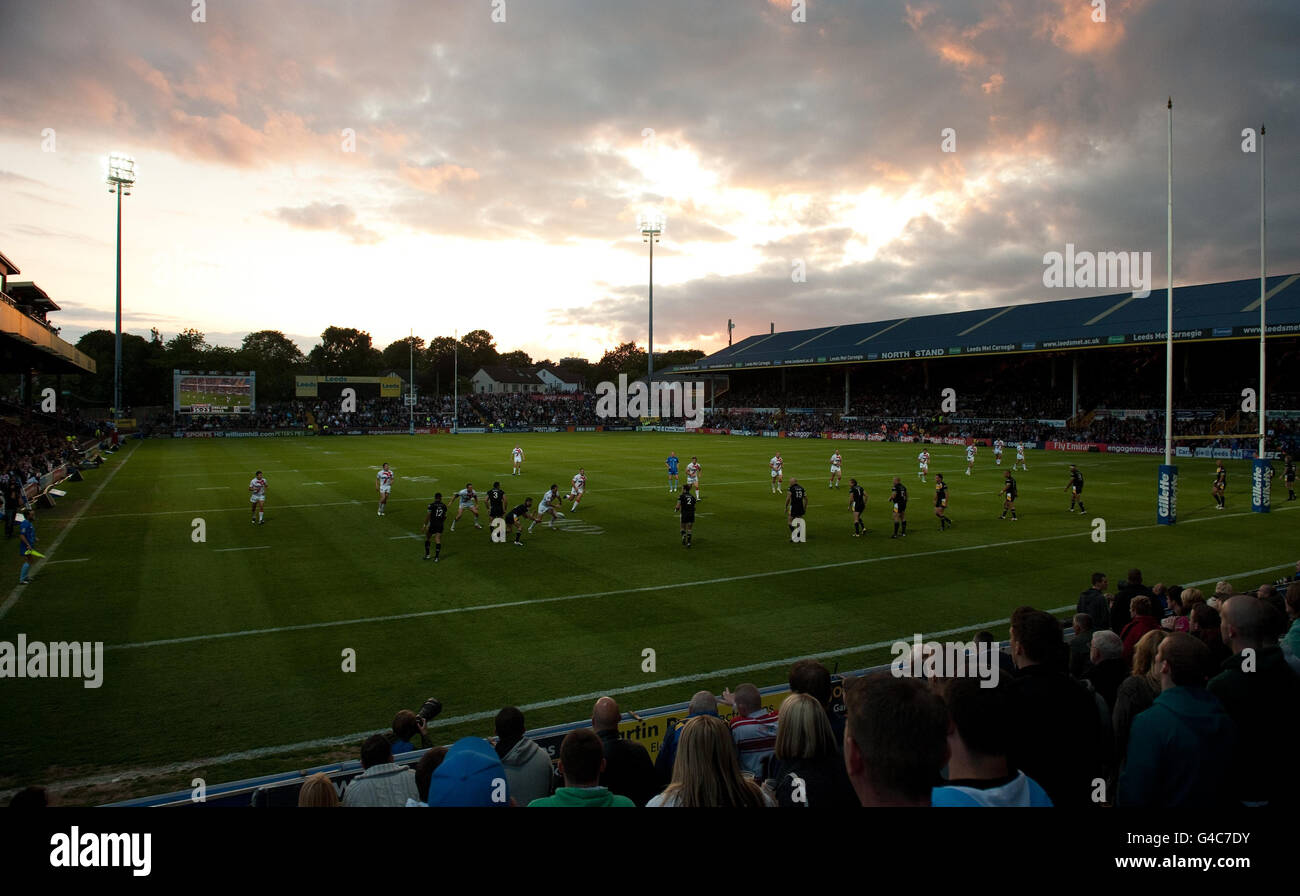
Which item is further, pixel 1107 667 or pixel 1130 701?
pixel 1107 667

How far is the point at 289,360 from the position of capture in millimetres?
146000

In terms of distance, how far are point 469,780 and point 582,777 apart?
46.2 inches

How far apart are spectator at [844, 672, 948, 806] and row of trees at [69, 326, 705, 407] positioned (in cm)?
9542

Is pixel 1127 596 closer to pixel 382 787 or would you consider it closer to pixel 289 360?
pixel 382 787

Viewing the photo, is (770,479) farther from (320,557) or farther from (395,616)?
(395,616)

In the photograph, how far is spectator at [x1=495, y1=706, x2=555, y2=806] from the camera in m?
5.46

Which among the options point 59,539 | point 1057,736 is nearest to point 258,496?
point 59,539

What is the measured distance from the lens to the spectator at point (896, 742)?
9.43ft
